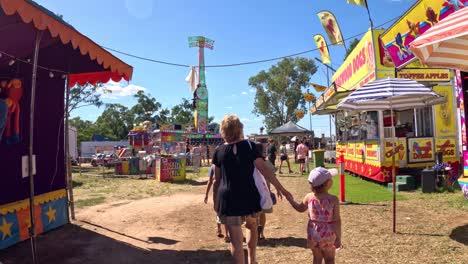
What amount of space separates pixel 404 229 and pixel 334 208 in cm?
341

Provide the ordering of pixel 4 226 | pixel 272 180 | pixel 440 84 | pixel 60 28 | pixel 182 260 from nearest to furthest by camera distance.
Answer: pixel 272 180, pixel 60 28, pixel 182 260, pixel 4 226, pixel 440 84

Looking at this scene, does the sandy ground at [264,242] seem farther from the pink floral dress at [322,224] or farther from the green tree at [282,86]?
the green tree at [282,86]

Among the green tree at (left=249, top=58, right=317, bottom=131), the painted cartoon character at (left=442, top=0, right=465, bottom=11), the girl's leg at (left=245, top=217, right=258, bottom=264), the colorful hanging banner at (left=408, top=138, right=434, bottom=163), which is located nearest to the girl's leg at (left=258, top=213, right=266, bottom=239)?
the girl's leg at (left=245, top=217, right=258, bottom=264)

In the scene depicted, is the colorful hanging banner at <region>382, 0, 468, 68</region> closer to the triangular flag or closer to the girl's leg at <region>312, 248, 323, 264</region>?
the triangular flag

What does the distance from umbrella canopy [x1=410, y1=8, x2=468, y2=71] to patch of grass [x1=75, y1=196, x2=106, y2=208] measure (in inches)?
333

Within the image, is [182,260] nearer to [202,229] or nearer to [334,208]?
[202,229]

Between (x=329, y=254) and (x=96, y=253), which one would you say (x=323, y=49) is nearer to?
(x=96, y=253)

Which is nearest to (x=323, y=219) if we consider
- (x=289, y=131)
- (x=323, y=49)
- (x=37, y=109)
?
(x=37, y=109)

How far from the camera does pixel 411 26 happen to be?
12.0m

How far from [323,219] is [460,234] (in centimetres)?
350

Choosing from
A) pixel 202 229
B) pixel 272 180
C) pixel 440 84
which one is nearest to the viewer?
pixel 272 180

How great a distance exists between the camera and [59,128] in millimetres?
7484

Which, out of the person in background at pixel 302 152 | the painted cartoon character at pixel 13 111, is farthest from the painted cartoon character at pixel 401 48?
the painted cartoon character at pixel 13 111

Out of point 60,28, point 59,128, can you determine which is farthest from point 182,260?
point 59,128
